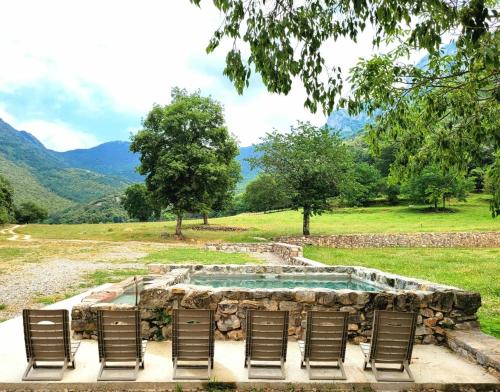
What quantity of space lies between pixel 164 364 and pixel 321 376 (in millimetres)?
2643

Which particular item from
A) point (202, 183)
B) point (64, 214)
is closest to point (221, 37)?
point (202, 183)

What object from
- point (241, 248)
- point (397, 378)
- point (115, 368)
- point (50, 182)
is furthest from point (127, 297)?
point (50, 182)

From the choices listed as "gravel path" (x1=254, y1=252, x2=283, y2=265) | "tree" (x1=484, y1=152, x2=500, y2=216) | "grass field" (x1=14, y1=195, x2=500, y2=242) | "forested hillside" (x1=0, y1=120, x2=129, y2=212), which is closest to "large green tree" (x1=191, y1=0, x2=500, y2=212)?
"tree" (x1=484, y1=152, x2=500, y2=216)

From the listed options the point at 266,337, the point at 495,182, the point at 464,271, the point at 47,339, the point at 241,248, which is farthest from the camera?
the point at 241,248

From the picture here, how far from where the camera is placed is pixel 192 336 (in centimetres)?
630

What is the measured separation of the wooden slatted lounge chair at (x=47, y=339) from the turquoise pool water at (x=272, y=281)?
7.39 metres

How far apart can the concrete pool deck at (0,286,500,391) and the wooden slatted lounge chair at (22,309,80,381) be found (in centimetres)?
25

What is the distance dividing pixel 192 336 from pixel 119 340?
1156mm

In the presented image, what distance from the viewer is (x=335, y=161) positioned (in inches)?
1373

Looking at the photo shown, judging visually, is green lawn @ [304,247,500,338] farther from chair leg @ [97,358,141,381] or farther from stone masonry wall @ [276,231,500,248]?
chair leg @ [97,358,141,381]

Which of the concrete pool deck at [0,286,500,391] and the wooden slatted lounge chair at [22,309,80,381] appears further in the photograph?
the wooden slatted lounge chair at [22,309,80,381]

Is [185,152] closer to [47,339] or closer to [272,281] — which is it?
[272,281]

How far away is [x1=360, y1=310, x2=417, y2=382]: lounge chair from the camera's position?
20.7 feet

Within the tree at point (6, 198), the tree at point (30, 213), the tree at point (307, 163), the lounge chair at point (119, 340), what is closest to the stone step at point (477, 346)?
the lounge chair at point (119, 340)
